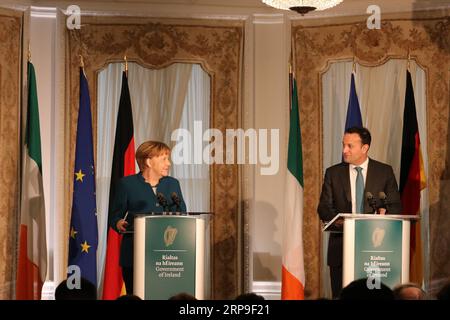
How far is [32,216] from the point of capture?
8.86 m

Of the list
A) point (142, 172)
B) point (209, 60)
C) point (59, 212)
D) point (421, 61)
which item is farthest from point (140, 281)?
point (421, 61)

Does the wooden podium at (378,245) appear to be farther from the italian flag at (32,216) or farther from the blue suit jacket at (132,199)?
the italian flag at (32,216)

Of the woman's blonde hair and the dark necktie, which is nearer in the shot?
the woman's blonde hair

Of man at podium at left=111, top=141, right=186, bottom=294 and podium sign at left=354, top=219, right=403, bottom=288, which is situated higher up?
man at podium at left=111, top=141, right=186, bottom=294

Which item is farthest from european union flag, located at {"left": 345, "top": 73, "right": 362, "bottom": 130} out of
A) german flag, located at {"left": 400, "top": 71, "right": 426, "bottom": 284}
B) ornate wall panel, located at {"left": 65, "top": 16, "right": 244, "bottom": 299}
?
ornate wall panel, located at {"left": 65, "top": 16, "right": 244, "bottom": 299}

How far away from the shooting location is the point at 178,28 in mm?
10094

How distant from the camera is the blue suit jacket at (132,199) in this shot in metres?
7.95

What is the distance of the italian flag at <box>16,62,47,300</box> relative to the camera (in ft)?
28.5

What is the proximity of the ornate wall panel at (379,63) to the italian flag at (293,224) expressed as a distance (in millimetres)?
1177

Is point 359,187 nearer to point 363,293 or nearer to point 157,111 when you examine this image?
point 157,111

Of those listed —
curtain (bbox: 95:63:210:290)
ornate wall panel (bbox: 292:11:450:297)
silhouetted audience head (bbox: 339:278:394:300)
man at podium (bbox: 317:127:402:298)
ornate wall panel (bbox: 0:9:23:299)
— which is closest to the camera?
silhouetted audience head (bbox: 339:278:394:300)

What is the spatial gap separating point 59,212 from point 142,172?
6.49ft

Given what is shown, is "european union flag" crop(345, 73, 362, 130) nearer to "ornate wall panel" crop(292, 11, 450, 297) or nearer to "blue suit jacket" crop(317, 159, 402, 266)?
"blue suit jacket" crop(317, 159, 402, 266)

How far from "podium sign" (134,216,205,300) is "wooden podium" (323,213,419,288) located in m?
1.13
